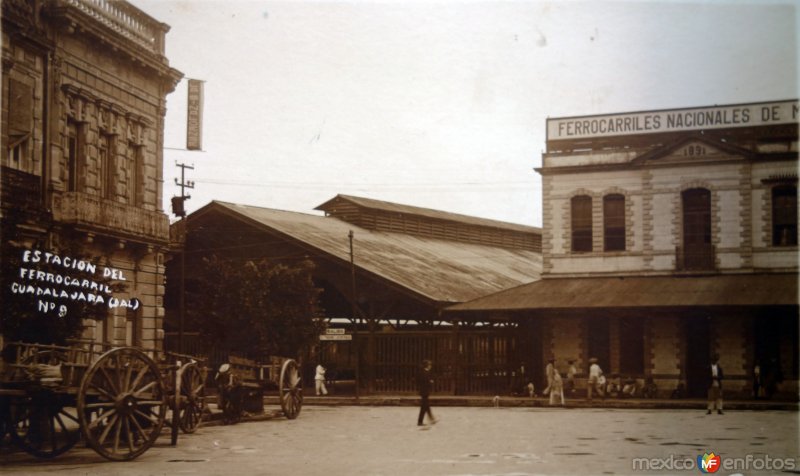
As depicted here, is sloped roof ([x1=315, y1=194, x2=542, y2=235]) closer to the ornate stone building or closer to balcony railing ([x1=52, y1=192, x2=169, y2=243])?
the ornate stone building

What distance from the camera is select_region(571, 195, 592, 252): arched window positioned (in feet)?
131

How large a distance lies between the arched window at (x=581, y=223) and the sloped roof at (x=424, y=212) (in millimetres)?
12850

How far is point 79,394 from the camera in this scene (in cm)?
1694

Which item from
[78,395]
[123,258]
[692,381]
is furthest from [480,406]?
[78,395]

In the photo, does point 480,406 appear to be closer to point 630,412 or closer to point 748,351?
point 630,412

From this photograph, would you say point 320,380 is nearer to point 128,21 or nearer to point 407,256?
point 407,256

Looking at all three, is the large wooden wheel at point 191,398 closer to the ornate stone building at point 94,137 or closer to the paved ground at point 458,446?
the paved ground at point 458,446

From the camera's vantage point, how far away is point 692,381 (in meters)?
37.4

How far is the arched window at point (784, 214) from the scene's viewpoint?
3616 cm

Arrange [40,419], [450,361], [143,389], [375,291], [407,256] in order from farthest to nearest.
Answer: [407,256]
[375,291]
[450,361]
[40,419]
[143,389]

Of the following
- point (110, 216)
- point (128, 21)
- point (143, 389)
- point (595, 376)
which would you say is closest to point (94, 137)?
point (110, 216)

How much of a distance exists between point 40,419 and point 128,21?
45.8 ft

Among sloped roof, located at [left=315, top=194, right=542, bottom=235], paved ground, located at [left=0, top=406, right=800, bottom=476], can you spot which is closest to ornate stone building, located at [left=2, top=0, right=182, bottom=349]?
paved ground, located at [left=0, top=406, right=800, bottom=476]

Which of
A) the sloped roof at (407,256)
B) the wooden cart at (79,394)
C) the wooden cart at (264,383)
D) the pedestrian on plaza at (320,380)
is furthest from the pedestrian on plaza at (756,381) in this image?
the wooden cart at (79,394)
